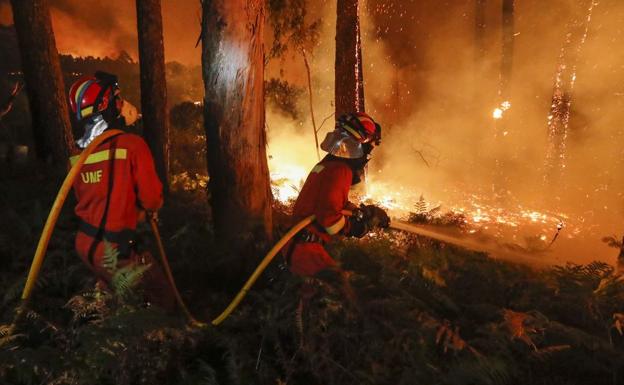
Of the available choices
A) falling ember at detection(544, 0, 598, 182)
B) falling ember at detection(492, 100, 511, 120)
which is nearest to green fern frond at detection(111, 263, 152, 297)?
falling ember at detection(544, 0, 598, 182)

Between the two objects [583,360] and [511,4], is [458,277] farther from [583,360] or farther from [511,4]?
[511,4]

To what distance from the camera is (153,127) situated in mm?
8312

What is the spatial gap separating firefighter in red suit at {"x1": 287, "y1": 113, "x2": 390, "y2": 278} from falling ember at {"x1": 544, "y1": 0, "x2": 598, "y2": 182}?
13093 mm

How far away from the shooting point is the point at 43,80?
24.9ft

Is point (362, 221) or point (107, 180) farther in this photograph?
point (362, 221)

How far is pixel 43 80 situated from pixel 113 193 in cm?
605

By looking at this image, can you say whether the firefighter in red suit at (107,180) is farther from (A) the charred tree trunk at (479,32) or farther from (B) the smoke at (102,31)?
(B) the smoke at (102,31)

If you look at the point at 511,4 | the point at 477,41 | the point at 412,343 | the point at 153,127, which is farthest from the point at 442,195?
the point at 412,343

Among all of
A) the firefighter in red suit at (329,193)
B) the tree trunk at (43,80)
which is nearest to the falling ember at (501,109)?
the firefighter in red suit at (329,193)

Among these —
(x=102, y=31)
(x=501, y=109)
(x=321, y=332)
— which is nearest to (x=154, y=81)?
(x=321, y=332)

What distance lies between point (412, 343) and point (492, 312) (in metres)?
1.02

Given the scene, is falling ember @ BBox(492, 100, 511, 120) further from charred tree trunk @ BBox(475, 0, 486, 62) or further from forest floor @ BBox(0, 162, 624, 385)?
forest floor @ BBox(0, 162, 624, 385)

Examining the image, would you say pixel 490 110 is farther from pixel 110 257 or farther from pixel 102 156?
pixel 110 257

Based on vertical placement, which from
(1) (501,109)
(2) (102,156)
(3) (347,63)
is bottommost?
(2) (102,156)
